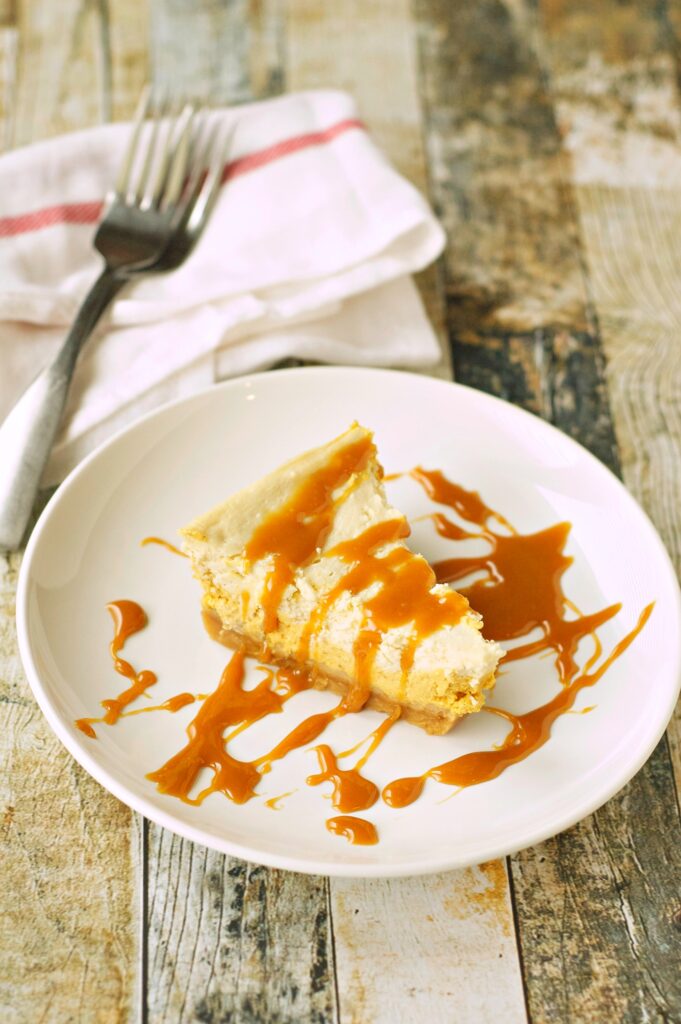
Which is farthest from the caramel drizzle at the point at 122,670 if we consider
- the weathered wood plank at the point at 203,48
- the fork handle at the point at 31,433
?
the weathered wood plank at the point at 203,48

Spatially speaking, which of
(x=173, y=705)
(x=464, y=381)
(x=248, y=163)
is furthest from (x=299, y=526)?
(x=248, y=163)

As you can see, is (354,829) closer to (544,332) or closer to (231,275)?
(231,275)

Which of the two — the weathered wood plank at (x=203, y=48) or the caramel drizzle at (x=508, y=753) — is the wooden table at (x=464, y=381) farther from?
the caramel drizzle at (x=508, y=753)

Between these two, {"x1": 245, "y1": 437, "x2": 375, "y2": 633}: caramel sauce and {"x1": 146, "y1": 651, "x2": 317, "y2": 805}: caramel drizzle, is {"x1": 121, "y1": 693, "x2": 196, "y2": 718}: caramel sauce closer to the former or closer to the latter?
{"x1": 146, "y1": 651, "x2": 317, "y2": 805}: caramel drizzle

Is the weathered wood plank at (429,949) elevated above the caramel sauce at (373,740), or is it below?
below

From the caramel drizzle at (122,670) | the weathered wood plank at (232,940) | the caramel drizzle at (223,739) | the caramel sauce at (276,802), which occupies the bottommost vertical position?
the weathered wood plank at (232,940)

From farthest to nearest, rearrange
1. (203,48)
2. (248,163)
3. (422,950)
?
1. (203,48)
2. (248,163)
3. (422,950)

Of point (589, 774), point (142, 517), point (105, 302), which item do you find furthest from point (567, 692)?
point (105, 302)
